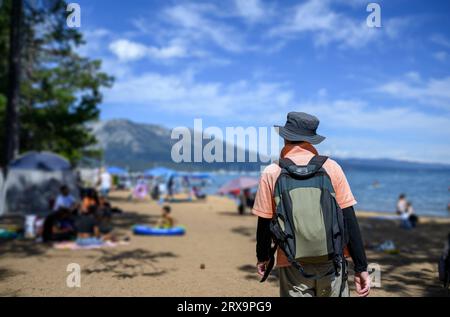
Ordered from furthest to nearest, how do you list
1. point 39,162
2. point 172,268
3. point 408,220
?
point 408,220 < point 39,162 < point 172,268

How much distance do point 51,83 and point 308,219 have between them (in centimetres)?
2102

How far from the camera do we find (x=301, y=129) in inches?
120

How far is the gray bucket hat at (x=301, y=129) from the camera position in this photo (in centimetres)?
302

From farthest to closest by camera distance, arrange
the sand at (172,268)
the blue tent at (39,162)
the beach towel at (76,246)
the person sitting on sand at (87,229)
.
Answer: the blue tent at (39,162) → the person sitting on sand at (87,229) → the beach towel at (76,246) → the sand at (172,268)

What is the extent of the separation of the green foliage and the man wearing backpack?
16039 mm

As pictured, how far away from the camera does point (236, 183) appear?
69.0 feet

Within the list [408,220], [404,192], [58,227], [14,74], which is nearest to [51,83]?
[14,74]

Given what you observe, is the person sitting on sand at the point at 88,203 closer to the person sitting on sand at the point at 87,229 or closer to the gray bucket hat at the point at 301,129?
the person sitting on sand at the point at 87,229

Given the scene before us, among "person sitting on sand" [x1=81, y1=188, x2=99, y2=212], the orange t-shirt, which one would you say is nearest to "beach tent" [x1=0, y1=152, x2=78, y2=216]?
"person sitting on sand" [x1=81, y1=188, x2=99, y2=212]

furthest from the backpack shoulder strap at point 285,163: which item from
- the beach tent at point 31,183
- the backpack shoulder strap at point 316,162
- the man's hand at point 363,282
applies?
the beach tent at point 31,183

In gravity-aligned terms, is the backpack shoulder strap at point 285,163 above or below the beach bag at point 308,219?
above

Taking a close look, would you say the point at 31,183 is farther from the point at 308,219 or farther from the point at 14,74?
the point at 308,219

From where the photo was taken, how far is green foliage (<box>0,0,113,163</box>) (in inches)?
671
